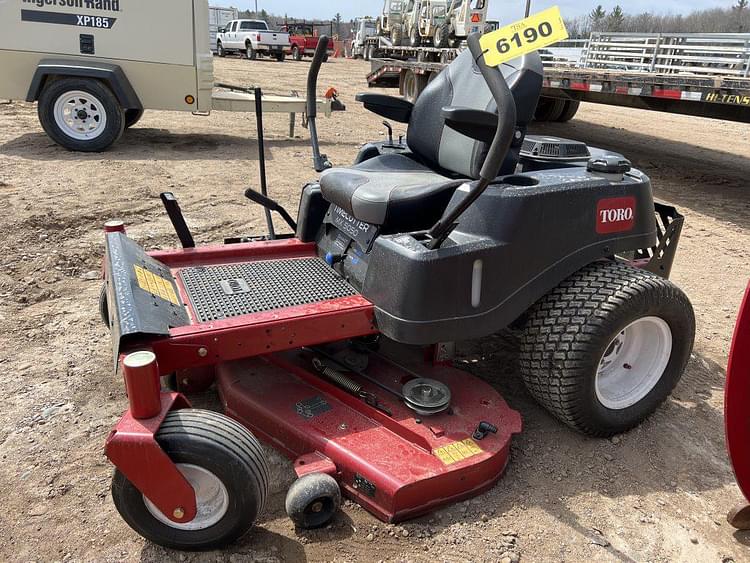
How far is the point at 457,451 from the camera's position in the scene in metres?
2.13

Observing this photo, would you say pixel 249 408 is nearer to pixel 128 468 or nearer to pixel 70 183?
pixel 128 468

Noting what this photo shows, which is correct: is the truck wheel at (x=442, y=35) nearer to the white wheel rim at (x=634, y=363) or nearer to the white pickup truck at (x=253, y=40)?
the white pickup truck at (x=253, y=40)

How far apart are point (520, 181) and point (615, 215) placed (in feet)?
1.45

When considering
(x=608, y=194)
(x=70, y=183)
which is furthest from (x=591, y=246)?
(x=70, y=183)

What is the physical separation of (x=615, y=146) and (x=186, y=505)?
29.9ft

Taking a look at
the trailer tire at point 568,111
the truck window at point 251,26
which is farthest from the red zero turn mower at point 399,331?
the truck window at point 251,26

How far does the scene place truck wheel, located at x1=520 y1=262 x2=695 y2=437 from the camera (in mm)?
2291

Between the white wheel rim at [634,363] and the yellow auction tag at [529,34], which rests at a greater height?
the yellow auction tag at [529,34]

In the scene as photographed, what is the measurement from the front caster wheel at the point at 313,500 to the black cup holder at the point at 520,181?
4.13ft

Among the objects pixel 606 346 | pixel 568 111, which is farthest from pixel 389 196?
pixel 568 111

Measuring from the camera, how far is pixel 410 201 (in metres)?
2.46

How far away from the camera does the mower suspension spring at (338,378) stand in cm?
236

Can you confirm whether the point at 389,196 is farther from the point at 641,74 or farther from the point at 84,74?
the point at 641,74

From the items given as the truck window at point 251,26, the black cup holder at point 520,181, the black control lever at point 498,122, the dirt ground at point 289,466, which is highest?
the truck window at point 251,26
